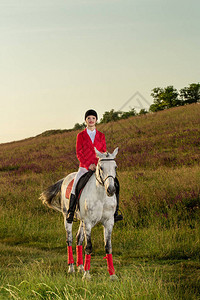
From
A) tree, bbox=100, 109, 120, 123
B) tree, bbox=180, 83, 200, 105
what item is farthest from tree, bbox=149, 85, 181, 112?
tree, bbox=100, 109, 120, 123

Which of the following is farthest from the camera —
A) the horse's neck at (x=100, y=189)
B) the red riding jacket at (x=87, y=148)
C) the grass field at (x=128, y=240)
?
the red riding jacket at (x=87, y=148)

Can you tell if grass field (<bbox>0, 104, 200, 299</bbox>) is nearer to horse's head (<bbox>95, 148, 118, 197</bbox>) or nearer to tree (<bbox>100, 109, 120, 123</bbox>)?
horse's head (<bbox>95, 148, 118, 197</bbox>)

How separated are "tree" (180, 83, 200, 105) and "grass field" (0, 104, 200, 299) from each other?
56.0 metres

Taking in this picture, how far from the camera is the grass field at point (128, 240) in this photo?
529cm

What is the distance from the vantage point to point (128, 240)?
9.92m

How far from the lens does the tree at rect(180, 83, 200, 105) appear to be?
74812 millimetres

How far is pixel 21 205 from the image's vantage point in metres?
14.7

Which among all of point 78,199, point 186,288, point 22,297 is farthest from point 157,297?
point 78,199

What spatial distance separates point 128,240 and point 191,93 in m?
70.1

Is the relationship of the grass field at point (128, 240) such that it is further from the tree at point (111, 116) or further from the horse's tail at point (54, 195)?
the tree at point (111, 116)

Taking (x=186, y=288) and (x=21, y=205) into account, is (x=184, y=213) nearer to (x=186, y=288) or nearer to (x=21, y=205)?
(x=186, y=288)

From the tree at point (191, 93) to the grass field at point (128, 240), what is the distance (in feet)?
184

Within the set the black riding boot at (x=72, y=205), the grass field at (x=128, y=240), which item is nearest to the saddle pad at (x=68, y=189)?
the black riding boot at (x=72, y=205)

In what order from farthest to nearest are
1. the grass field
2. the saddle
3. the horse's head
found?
the saddle
the horse's head
the grass field
